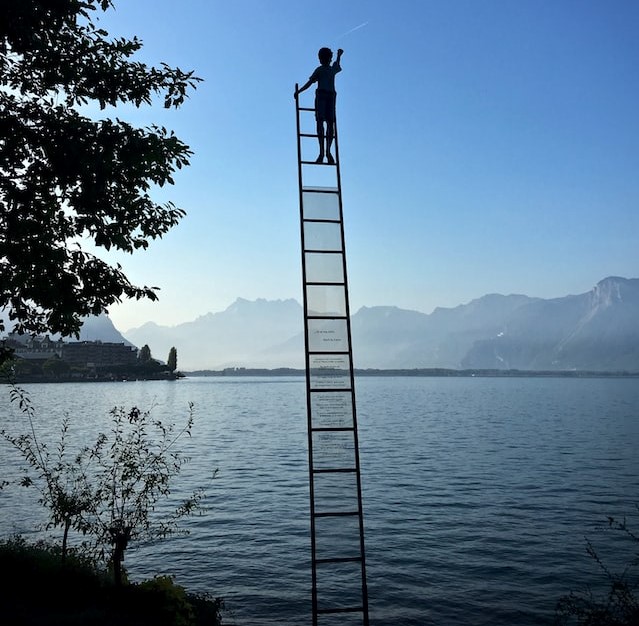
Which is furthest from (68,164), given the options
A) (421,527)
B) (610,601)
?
(421,527)

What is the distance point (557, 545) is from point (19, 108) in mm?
24808

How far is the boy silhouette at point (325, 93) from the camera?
36.4 ft

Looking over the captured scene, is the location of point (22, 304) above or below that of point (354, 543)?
above

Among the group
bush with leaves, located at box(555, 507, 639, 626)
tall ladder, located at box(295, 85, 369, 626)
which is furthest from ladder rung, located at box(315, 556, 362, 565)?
bush with leaves, located at box(555, 507, 639, 626)

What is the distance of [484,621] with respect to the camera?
16.9 m

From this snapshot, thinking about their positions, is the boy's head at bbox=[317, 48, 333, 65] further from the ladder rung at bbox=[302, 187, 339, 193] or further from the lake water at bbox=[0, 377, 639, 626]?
the lake water at bbox=[0, 377, 639, 626]

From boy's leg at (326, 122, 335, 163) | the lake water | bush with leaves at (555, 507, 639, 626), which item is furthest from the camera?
the lake water

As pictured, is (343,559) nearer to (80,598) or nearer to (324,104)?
(80,598)

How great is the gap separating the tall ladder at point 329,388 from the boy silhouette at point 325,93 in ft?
3.32

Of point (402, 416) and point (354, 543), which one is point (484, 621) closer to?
point (354, 543)

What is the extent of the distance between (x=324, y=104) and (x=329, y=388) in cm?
543

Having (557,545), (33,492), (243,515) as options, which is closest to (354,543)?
(557,545)

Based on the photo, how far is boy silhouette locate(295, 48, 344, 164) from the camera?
11.1 m

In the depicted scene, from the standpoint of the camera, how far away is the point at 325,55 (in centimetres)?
1130
